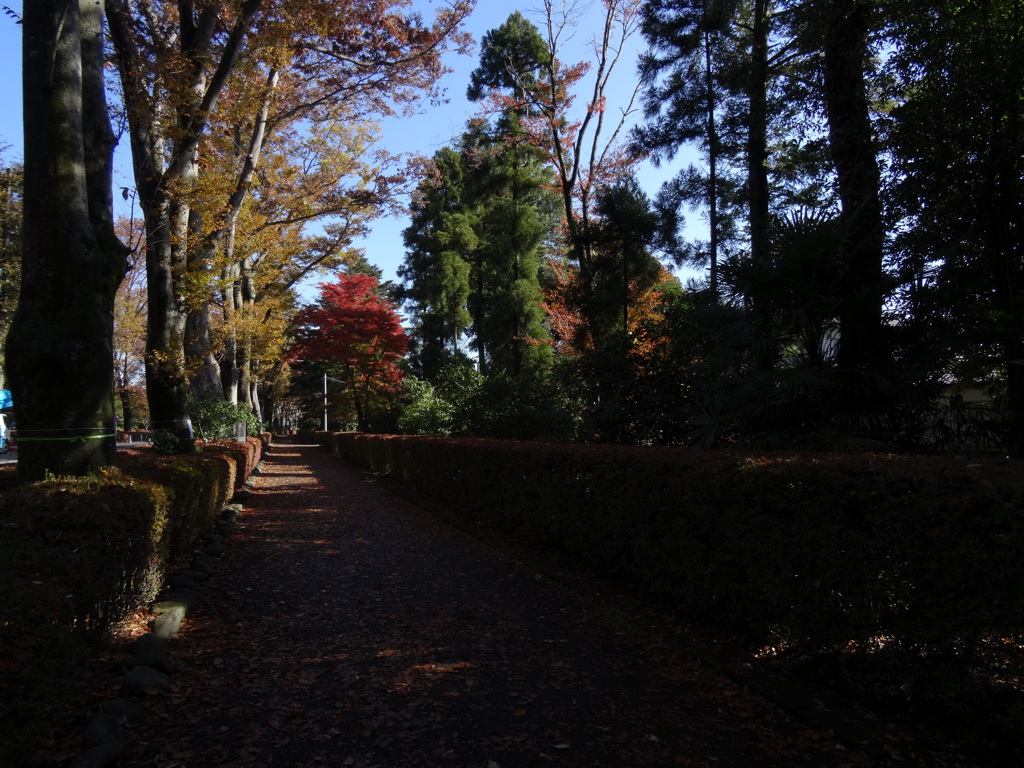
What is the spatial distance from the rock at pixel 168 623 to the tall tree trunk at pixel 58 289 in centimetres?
151

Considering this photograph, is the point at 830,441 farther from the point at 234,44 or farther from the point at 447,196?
the point at 447,196

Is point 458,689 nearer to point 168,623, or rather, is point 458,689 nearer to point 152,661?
point 152,661

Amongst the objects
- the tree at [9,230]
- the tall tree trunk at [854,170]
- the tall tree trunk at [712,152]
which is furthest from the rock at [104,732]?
the tree at [9,230]

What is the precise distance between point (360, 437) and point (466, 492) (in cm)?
1356

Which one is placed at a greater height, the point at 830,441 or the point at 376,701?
the point at 830,441

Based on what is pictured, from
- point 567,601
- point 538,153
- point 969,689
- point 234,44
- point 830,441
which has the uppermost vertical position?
point 538,153

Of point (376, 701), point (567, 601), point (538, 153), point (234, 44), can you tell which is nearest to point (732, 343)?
point (567, 601)

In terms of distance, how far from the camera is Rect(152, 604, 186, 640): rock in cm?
429

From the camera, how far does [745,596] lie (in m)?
4.09

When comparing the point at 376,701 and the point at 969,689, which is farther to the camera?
the point at 376,701

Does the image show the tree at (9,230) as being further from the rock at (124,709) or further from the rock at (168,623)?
the rock at (124,709)

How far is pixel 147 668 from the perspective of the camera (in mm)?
3531

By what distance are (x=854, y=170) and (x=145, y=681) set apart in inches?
331

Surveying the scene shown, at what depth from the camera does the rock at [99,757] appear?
2559mm
